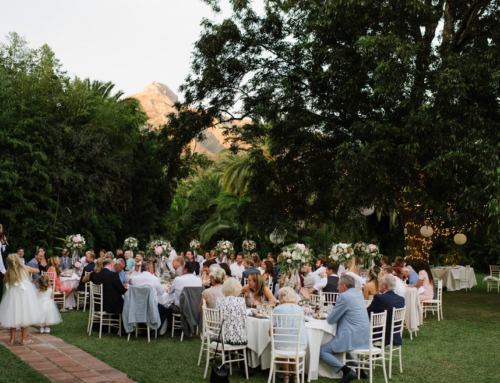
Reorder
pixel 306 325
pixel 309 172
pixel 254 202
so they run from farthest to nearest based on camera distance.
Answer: pixel 254 202 < pixel 309 172 < pixel 306 325

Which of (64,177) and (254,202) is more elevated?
(64,177)

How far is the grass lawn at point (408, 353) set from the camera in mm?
5573

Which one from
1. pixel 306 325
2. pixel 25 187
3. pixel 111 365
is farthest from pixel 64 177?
pixel 306 325

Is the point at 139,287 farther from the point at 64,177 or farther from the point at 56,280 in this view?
the point at 64,177

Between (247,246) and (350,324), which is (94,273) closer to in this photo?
(350,324)

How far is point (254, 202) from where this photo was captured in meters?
13.4

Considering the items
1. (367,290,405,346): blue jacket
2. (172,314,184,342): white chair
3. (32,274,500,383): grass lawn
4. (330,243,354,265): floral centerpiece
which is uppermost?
(330,243,354,265): floral centerpiece

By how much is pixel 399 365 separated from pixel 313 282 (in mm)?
2812

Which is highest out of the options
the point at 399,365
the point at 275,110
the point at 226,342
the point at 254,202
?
the point at 275,110

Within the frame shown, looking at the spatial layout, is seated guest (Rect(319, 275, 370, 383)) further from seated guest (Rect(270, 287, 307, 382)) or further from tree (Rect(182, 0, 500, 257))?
tree (Rect(182, 0, 500, 257))

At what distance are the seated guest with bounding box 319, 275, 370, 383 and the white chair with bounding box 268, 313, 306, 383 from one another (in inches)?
15.4

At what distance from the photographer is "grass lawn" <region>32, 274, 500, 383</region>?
557 cm

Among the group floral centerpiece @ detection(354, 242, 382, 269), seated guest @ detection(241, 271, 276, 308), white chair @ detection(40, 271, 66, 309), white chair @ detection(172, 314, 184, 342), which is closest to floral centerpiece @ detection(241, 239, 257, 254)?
floral centerpiece @ detection(354, 242, 382, 269)

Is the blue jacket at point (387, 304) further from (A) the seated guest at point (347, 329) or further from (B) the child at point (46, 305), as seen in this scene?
(B) the child at point (46, 305)
